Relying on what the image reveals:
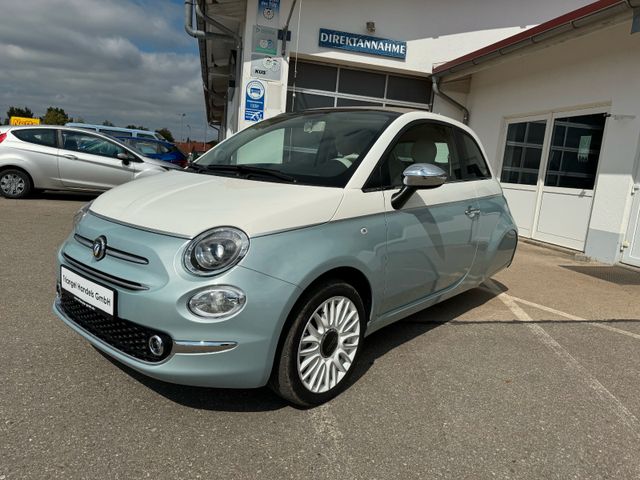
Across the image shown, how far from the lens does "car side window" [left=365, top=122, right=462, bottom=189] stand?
299cm

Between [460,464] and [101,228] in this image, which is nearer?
[460,464]

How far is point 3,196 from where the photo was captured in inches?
366

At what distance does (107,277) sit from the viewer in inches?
91.2

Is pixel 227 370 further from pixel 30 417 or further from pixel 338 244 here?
pixel 30 417

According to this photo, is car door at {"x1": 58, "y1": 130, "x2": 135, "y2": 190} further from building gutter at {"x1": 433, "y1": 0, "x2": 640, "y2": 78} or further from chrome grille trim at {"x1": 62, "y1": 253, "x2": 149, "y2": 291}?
chrome grille trim at {"x1": 62, "y1": 253, "x2": 149, "y2": 291}

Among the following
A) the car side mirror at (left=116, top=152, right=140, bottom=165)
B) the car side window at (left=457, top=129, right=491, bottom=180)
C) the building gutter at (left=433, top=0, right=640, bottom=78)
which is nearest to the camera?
the car side window at (left=457, top=129, right=491, bottom=180)

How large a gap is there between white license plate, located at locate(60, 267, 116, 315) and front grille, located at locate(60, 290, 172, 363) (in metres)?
0.03

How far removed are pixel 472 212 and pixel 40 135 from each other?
28.6 feet

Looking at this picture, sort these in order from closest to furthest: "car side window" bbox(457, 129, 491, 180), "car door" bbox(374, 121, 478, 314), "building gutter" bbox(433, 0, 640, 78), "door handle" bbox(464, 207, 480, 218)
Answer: "car door" bbox(374, 121, 478, 314)
"door handle" bbox(464, 207, 480, 218)
"car side window" bbox(457, 129, 491, 180)
"building gutter" bbox(433, 0, 640, 78)

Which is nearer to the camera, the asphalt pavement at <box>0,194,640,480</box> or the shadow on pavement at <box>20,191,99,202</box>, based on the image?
the asphalt pavement at <box>0,194,640,480</box>

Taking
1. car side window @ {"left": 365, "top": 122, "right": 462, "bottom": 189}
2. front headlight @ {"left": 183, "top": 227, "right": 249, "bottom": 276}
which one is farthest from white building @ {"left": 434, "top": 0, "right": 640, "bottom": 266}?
front headlight @ {"left": 183, "top": 227, "right": 249, "bottom": 276}

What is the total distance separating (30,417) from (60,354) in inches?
27.7

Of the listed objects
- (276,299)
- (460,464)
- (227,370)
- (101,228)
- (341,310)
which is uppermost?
(101,228)

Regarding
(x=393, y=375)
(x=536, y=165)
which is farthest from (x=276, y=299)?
(x=536, y=165)
